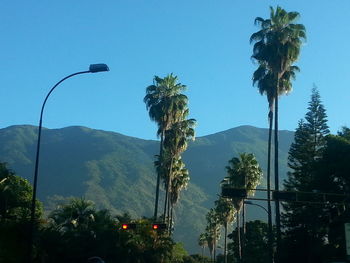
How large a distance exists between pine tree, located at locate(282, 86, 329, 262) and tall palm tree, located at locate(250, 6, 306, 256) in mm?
14465

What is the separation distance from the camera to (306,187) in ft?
205

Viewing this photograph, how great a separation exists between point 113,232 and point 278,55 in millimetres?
22051

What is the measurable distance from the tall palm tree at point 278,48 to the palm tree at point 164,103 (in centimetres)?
1370

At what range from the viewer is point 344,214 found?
176 feet

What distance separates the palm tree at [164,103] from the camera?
5975 centimetres

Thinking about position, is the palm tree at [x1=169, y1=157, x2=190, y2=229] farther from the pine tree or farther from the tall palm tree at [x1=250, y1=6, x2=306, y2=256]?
the tall palm tree at [x1=250, y1=6, x2=306, y2=256]

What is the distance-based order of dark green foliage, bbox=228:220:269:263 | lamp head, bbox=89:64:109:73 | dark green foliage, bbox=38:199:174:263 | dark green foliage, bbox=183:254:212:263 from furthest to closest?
1. dark green foliage, bbox=183:254:212:263
2. dark green foliage, bbox=228:220:269:263
3. dark green foliage, bbox=38:199:174:263
4. lamp head, bbox=89:64:109:73

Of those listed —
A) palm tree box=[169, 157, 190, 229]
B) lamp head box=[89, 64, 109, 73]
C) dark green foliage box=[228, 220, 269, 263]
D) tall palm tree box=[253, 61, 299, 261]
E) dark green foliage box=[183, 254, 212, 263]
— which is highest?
tall palm tree box=[253, 61, 299, 261]

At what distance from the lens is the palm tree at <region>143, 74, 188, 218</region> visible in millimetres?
59750

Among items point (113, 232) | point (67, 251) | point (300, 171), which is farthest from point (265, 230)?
point (67, 251)

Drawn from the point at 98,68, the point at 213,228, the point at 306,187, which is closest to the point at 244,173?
the point at 306,187

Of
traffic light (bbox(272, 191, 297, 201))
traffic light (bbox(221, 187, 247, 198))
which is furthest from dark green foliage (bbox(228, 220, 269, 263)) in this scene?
traffic light (bbox(221, 187, 247, 198))

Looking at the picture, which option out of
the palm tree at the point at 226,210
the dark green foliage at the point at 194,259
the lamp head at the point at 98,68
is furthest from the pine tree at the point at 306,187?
the dark green foliage at the point at 194,259

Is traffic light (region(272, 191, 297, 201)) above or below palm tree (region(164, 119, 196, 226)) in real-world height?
below
